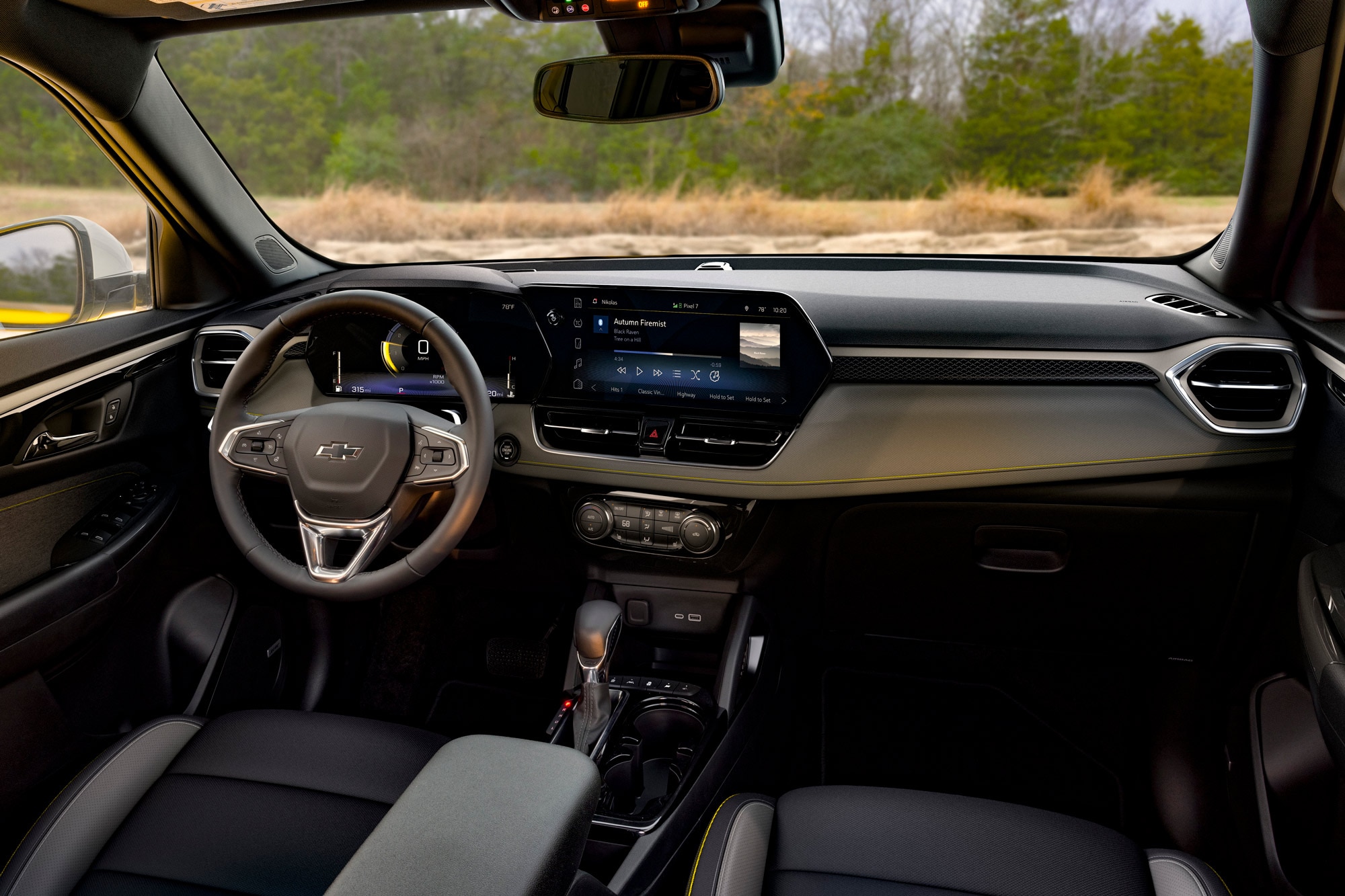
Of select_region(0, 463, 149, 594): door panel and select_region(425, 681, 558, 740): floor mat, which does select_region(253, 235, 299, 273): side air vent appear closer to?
select_region(0, 463, 149, 594): door panel

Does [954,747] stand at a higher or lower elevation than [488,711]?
higher

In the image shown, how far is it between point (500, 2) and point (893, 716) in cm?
217

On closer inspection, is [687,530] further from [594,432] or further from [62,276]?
[62,276]

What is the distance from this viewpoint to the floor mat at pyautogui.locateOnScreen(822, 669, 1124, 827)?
2424 millimetres

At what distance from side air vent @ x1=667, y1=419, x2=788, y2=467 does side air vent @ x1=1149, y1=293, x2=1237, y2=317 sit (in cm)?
96

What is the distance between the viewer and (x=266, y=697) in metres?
2.73

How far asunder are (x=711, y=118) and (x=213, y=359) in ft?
5.43

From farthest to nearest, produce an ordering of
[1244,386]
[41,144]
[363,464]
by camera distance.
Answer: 1. [41,144]
2. [1244,386]
3. [363,464]

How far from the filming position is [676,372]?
2.26 m

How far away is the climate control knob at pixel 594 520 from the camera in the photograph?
7.93 feet

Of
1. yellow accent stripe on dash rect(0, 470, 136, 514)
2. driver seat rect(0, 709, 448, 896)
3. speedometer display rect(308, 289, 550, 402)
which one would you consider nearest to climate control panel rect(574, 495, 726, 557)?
speedometer display rect(308, 289, 550, 402)

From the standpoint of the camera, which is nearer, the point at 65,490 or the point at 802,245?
the point at 65,490

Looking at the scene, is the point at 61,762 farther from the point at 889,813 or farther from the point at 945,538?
the point at 945,538

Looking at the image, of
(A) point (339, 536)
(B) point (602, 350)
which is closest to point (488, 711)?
(A) point (339, 536)
